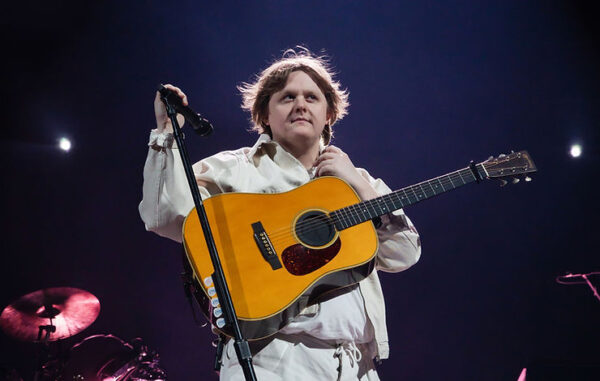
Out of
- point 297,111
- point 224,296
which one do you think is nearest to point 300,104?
point 297,111

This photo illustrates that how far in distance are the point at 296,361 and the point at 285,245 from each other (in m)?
0.41

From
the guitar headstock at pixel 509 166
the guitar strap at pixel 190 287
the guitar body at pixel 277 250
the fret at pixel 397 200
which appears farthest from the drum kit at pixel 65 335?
the guitar headstock at pixel 509 166

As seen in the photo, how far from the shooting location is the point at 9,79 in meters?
4.58

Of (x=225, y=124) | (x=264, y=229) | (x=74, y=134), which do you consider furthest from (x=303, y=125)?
(x=74, y=134)

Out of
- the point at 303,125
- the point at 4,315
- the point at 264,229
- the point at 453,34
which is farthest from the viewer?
the point at 453,34

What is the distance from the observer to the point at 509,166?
220 centimetres

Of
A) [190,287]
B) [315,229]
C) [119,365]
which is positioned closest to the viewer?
[190,287]

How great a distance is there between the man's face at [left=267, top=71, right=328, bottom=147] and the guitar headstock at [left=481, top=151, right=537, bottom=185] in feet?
2.82

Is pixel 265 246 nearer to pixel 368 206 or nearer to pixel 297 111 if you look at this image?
pixel 368 206

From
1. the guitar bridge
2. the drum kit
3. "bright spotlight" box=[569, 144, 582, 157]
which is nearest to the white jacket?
the guitar bridge

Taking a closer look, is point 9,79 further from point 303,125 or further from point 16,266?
point 303,125

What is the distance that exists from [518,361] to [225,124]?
4267mm

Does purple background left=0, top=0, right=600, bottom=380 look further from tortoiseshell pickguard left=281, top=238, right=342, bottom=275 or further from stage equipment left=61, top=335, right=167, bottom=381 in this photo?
tortoiseshell pickguard left=281, top=238, right=342, bottom=275


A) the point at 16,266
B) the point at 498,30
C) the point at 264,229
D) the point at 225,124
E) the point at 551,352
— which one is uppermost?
the point at 225,124
